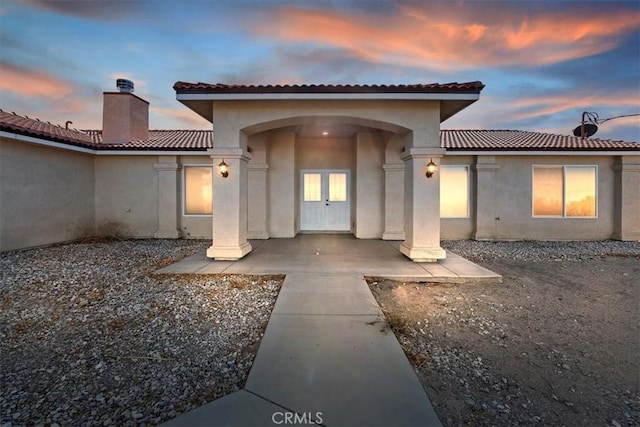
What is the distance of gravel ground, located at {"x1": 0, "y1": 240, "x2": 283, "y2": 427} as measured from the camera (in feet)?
6.56

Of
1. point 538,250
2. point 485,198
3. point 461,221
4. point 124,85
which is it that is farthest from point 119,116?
point 538,250

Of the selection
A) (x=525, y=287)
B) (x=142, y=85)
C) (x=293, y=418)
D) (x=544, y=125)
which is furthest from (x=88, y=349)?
(x=544, y=125)

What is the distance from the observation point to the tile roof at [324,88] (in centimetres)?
553

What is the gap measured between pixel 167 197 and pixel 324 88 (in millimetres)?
6951

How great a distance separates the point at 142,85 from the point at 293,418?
14.9 metres

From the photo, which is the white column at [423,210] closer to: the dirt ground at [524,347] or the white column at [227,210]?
the dirt ground at [524,347]

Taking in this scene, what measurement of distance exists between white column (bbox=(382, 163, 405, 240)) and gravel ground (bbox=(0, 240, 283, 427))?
4.96 meters

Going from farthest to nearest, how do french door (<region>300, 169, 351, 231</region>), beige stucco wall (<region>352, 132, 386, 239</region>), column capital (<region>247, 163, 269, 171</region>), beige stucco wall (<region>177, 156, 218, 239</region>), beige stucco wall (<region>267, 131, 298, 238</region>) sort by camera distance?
1. french door (<region>300, 169, 351, 231</region>)
2. beige stucco wall (<region>177, 156, 218, 239</region>)
3. beige stucco wall (<region>267, 131, 298, 238</region>)
4. beige stucco wall (<region>352, 132, 386, 239</region>)
5. column capital (<region>247, 163, 269, 171</region>)

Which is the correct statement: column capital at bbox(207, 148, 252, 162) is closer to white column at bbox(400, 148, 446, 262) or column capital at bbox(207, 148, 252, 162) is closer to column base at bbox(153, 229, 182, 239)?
white column at bbox(400, 148, 446, 262)

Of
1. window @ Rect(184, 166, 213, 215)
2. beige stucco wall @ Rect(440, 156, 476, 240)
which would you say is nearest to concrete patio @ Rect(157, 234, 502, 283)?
beige stucco wall @ Rect(440, 156, 476, 240)

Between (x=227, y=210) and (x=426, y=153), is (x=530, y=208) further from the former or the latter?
(x=227, y=210)

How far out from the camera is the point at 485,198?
9422mm

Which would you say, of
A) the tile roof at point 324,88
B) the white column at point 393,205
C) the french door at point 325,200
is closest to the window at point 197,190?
the french door at point 325,200

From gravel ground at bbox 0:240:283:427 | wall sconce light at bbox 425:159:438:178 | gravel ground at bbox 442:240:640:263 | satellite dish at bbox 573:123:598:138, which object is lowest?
gravel ground at bbox 0:240:283:427
